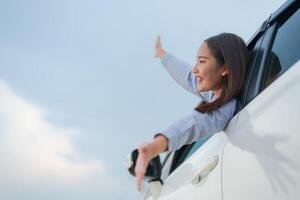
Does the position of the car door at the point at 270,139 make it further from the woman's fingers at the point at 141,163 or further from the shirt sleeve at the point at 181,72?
the shirt sleeve at the point at 181,72

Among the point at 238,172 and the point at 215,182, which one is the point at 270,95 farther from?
the point at 215,182

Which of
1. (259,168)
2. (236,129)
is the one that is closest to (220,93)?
(236,129)

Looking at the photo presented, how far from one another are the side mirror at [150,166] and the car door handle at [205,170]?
24cm

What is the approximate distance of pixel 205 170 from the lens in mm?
1732

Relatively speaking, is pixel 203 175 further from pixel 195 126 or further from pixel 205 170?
pixel 195 126

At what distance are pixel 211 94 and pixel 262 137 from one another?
854 mm

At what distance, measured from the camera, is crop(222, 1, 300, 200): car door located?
1.19 m

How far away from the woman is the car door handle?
101 mm

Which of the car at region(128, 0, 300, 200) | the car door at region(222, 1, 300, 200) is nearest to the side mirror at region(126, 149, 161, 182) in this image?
the car at region(128, 0, 300, 200)

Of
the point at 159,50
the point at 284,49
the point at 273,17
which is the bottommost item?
the point at 284,49

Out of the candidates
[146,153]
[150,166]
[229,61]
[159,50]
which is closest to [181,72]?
[159,50]

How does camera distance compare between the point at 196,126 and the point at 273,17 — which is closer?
the point at 196,126

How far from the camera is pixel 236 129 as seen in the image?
160cm

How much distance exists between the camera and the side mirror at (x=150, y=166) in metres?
1.75
